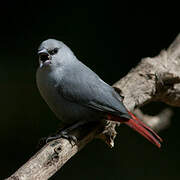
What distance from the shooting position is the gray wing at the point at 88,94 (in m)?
2.16

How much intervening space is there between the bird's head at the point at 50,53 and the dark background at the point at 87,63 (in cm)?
178

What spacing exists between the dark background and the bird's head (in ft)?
5.85

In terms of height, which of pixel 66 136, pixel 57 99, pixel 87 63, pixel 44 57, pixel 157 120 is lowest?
pixel 157 120

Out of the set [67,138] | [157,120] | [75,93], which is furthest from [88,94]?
[157,120]

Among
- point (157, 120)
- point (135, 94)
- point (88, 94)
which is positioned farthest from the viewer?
point (157, 120)

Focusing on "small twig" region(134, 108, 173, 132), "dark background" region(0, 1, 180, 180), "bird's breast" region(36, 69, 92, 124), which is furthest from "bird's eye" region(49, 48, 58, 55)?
"dark background" region(0, 1, 180, 180)

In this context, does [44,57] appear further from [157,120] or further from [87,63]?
[87,63]

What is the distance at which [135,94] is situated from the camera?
8.43ft

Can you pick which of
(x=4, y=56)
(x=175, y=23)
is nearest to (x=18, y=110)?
(x=4, y=56)

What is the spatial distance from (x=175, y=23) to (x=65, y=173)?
2.06m

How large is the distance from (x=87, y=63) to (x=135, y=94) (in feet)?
5.37

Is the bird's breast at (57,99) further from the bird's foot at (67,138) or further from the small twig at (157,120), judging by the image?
the small twig at (157,120)

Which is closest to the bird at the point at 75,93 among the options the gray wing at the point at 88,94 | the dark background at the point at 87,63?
the gray wing at the point at 88,94

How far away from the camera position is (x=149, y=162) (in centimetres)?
401
